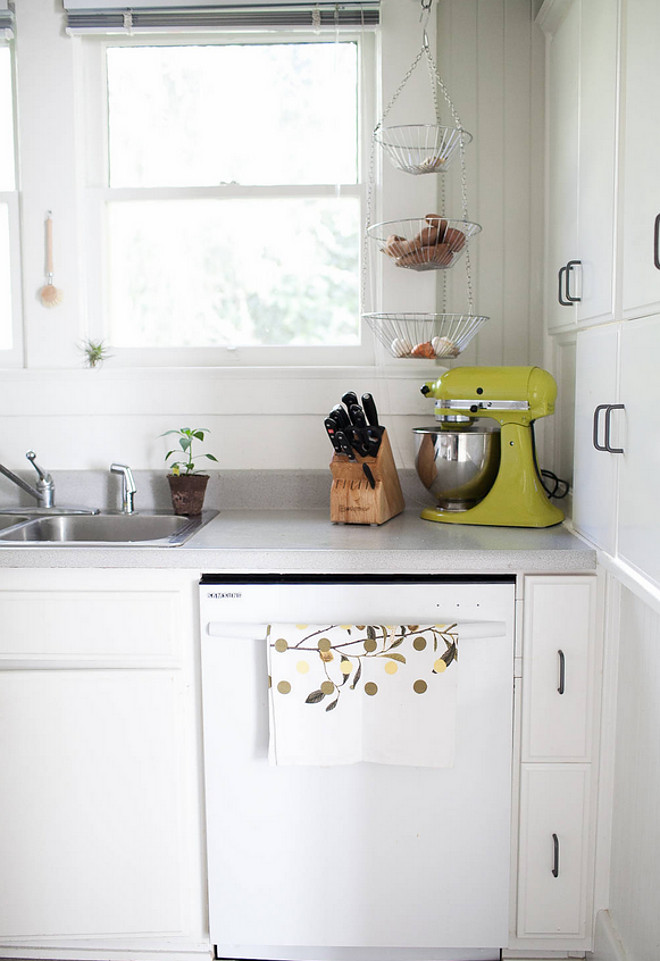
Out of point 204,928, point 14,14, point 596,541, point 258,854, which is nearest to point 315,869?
point 258,854

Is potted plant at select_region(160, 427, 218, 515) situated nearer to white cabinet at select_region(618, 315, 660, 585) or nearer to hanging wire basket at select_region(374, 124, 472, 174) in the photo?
hanging wire basket at select_region(374, 124, 472, 174)

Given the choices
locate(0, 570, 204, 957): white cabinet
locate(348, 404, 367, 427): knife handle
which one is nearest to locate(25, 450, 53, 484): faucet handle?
locate(0, 570, 204, 957): white cabinet

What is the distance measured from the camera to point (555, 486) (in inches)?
94.7

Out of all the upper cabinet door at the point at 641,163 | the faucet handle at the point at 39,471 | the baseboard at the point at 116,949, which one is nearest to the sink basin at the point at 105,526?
the faucet handle at the point at 39,471

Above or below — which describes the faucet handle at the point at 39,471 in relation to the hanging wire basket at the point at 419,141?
below

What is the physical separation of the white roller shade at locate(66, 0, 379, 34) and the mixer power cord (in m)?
1.30

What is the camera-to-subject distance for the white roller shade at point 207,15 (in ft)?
7.79

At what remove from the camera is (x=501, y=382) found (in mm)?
2143

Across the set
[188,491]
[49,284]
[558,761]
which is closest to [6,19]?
[49,284]

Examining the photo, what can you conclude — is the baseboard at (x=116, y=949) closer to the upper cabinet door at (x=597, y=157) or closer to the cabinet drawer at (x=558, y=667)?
the cabinet drawer at (x=558, y=667)

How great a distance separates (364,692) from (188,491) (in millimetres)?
781

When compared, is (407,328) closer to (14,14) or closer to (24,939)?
(14,14)

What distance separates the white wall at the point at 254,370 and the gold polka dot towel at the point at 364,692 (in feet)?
2.44

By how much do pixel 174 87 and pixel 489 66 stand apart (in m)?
0.88
